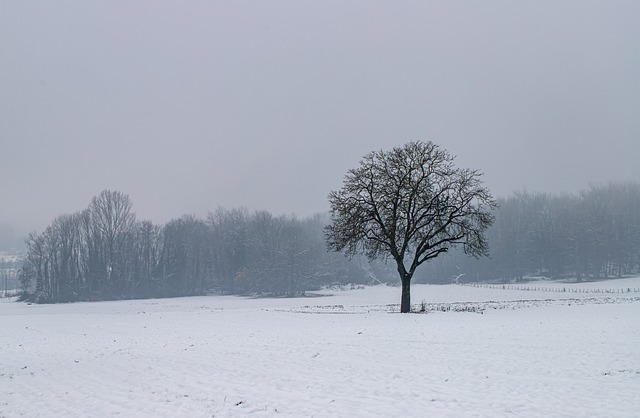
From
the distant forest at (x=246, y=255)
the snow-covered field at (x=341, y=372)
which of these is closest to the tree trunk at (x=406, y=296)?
A: the snow-covered field at (x=341, y=372)

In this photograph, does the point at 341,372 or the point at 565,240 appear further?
the point at 565,240

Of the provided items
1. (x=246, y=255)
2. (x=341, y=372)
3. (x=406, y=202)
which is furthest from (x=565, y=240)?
(x=341, y=372)

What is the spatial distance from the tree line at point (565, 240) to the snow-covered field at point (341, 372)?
91.6m

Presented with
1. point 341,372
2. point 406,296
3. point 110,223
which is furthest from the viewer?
point 110,223

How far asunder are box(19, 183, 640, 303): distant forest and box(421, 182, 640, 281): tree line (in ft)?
0.76

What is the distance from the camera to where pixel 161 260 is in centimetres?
11488

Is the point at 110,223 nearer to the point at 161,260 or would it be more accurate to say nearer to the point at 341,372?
the point at 161,260

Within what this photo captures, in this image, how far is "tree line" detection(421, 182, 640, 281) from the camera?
110000mm

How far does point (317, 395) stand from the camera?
44.4ft

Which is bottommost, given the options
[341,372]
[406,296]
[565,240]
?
[341,372]

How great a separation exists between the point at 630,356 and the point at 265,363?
474 inches

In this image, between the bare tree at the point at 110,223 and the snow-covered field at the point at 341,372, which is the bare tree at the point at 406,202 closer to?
the snow-covered field at the point at 341,372

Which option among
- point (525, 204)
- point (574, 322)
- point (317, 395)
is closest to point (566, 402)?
point (317, 395)

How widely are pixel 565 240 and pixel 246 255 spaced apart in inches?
2716
